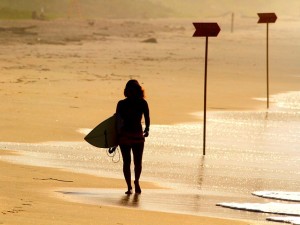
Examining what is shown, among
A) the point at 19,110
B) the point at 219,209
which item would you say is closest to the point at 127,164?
the point at 219,209

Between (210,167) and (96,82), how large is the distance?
15258 mm

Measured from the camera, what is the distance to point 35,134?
63.0 ft

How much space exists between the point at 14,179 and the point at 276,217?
316 cm

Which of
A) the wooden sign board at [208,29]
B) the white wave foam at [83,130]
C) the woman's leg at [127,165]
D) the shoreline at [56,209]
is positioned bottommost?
the shoreline at [56,209]

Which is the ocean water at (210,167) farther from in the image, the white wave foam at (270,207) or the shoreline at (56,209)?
the shoreline at (56,209)

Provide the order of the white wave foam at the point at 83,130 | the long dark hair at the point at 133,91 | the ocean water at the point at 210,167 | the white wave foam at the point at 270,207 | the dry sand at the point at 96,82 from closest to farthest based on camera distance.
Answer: the dry sand at the point at 96,82 < the white wave foam at the point at 270,207 < the ocean water at the point at 210,167 < the long dark hair at the point at 133,91 < the white wave foam at the point at 83,130

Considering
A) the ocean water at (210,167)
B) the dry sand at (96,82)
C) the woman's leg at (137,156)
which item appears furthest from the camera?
the woman's leg at (137,156)

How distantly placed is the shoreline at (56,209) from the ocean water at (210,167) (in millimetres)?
336

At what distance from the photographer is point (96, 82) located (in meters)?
31.3

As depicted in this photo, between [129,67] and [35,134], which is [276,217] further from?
[129,67]

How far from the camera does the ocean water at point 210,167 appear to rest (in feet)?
42.3

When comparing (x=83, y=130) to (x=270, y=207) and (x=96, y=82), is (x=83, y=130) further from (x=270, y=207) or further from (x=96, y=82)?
(x=96, y=82)

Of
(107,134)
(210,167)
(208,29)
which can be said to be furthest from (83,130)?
(107,134)

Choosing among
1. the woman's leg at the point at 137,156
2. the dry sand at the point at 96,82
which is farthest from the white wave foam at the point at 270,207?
the woman's leg at the point at 137,156
